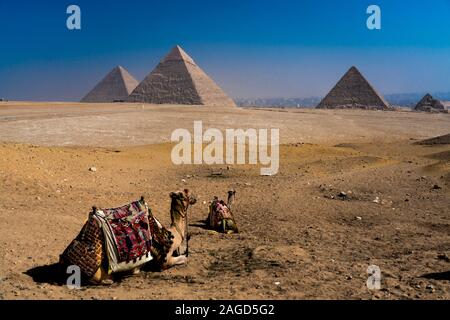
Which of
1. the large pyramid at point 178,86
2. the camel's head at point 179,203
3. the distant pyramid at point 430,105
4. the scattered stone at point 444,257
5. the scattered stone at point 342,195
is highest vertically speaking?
the large pyramid at point 178,86

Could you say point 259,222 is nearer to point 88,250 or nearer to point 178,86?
point 88,250

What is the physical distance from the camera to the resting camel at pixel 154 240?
185 inches

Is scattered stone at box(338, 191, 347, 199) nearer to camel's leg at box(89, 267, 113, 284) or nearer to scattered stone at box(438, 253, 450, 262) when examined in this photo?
scattered stone at box(438, 253, 450, 262)

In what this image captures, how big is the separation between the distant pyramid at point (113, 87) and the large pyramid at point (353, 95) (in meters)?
39.1

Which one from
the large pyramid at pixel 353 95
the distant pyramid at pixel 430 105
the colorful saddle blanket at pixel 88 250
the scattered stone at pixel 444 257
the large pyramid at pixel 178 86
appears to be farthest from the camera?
the large pyramid at pixel 178 86

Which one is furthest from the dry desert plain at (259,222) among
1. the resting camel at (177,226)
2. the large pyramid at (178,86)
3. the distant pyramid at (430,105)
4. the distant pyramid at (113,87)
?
the distant pyramid at (113,87)

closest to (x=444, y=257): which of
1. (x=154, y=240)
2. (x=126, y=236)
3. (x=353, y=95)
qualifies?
(x=154, y=240)

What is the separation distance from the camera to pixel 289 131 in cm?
2675

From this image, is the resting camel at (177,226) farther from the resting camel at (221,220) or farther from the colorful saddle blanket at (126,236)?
the resting camel at (221,220)

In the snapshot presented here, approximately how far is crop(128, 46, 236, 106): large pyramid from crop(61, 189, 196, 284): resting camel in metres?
67.1

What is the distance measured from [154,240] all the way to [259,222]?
9.54 feet

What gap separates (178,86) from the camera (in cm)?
7812
